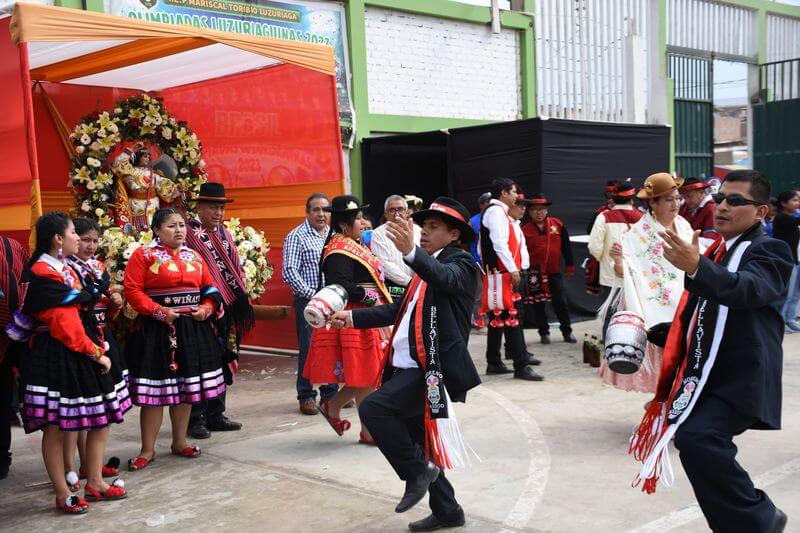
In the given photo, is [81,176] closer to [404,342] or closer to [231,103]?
[231,103]

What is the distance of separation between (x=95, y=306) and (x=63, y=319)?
0.73m

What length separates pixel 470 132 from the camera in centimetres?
1261

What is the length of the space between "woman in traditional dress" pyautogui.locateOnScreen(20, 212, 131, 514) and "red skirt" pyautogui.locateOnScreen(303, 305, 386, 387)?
5.51 feet

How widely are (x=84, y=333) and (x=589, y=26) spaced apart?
1359 cm

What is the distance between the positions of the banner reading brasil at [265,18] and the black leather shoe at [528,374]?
17.9ft

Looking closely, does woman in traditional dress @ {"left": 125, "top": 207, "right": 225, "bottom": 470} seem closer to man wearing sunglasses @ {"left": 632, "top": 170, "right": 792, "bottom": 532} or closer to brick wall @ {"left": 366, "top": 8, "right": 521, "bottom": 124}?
man wearing sunglasses @ {"left": 632, "top": 170, "right": 792, "bottom": 532}

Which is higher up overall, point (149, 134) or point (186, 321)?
point (149, 134)

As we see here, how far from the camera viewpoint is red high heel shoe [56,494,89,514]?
4.97m

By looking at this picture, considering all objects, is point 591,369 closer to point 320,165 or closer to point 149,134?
point 320,165

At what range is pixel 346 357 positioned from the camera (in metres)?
6.29

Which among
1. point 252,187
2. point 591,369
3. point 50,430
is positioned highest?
point 252,187

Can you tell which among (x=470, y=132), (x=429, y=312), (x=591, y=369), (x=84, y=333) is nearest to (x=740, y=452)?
(x=429, y=312)

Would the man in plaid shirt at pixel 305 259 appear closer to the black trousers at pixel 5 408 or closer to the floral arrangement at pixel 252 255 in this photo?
the floral arrangement at pixel 252 255

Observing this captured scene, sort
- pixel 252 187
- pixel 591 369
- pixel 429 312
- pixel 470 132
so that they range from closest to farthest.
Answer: pixel 429 312 < pixel 591 369 < pixel 252 187 < pixel 470 132
